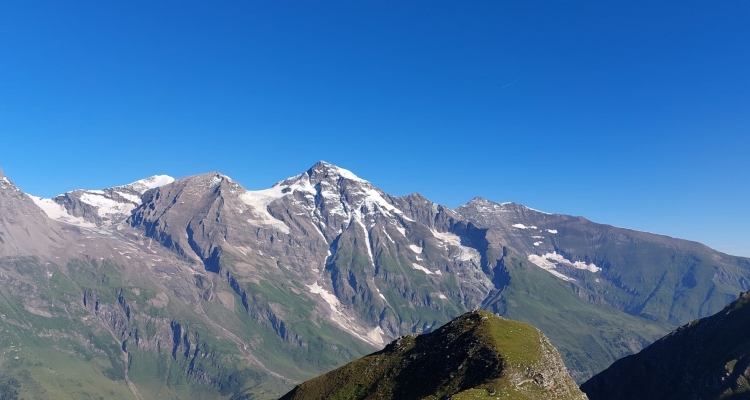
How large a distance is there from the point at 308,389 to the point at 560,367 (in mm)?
59106

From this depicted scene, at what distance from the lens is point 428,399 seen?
328 feet

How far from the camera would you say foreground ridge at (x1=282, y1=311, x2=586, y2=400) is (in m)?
98.4

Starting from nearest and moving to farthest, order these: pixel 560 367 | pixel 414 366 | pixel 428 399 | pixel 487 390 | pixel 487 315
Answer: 1. pixel 487 390
2. pixel 428 399
3. pixel 560 367
4. pixel 414 366
5. pixel 487 315

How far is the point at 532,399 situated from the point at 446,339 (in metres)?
30.0

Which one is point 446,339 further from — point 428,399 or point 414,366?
point 428,399

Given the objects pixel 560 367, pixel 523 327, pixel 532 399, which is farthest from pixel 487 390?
pixel 523 327

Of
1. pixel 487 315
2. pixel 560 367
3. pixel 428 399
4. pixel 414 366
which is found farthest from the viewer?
pixel 487 315

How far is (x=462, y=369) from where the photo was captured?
107 m

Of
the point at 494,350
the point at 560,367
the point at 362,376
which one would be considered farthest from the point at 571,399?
the point at 362,376

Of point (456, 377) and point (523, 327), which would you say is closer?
A: point (456, 377)

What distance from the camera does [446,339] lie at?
397 feet

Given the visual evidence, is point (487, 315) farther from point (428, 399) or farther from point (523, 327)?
point (428, 399)

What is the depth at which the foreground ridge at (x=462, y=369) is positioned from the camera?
9844cm

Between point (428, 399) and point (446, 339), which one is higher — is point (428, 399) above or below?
below
